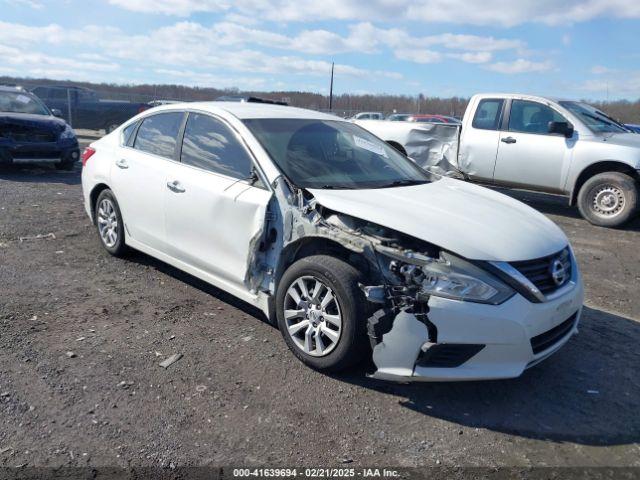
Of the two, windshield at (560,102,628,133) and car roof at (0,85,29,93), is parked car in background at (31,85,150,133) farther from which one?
windshield at (560,102,628,133)

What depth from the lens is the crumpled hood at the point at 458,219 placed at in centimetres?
317

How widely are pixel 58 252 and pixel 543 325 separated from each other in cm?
496

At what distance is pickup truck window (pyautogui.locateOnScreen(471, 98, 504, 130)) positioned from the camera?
9.25 m

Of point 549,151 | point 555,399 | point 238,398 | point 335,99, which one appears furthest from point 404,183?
point 335,99

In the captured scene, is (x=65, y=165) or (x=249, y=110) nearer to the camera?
(x=249, y=110)

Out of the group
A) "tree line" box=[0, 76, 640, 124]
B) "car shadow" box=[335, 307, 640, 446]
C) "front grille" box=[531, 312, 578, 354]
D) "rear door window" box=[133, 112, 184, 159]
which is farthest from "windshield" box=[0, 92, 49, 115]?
"tree line" box=[0, 76, 640, 124]

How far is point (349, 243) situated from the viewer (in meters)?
3.35

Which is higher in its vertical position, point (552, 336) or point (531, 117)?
point (531, 117)

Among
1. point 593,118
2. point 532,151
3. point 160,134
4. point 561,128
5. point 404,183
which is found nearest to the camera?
point 404,183

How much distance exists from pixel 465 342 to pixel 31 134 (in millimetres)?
10371

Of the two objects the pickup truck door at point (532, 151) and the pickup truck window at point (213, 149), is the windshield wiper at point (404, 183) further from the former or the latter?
the pickup truck door at point (532, 151)

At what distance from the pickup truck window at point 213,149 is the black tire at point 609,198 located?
6.31 metres

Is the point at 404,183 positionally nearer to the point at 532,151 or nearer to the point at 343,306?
the point at 343,306

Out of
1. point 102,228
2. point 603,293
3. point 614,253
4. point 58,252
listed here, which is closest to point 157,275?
point 102,228
